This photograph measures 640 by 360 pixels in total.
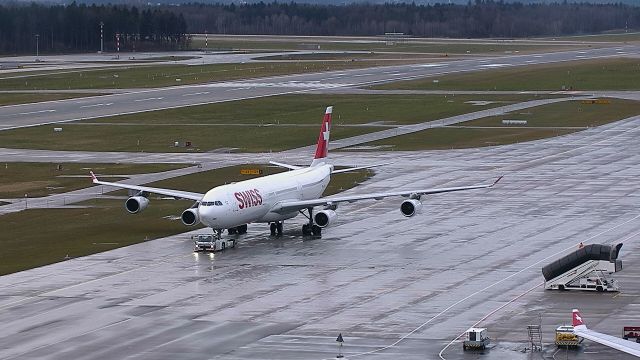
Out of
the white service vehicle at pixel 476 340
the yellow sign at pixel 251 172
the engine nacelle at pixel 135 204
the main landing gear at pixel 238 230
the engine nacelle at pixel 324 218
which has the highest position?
the white service vehicle at pixel 476 340

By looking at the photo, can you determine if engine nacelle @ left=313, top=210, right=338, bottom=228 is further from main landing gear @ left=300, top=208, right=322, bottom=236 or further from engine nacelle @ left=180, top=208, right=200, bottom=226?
engine nacelle @ left=180, top=208, right=200, bottom=226

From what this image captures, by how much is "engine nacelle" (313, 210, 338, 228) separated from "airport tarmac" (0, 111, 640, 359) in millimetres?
1159

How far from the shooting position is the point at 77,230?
261 feet

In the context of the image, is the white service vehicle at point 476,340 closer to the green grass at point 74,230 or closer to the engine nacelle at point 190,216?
the green grass at point 74,230

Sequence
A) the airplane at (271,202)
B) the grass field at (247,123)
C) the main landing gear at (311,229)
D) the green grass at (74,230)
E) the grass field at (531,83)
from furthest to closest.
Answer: the grass field at (531,83)
the grass field at (247,123)
the main landing gear at (311,229)
the green grass at (74,230)
the airplane at (271,202)

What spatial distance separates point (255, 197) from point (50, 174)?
3464cm

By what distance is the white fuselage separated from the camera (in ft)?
234

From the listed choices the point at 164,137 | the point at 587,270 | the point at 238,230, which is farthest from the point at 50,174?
the point at 587,270

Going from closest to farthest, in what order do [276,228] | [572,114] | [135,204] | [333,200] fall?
[333,200]
[276,228]
[135,204]
[572,114]

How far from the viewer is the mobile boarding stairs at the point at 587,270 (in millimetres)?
61000

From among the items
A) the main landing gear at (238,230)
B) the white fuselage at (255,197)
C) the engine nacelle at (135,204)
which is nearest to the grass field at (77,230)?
the engine nacelle at (135,204)

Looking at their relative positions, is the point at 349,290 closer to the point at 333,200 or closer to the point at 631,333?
the point at 333,200

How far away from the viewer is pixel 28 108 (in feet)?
519

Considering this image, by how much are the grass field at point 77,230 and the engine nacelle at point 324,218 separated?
885 centimetres
